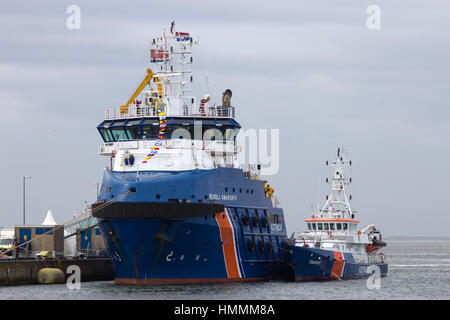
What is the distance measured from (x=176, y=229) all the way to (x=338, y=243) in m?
17.3

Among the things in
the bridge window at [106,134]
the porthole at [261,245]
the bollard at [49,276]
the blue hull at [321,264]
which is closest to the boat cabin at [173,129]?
the bridge window at [106,134]

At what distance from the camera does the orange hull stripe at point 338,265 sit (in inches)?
2405

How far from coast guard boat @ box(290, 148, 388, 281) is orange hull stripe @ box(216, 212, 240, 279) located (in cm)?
655

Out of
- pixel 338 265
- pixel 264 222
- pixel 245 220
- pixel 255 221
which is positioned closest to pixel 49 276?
pixel 245 220

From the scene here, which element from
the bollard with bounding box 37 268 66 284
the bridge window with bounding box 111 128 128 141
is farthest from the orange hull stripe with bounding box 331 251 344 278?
the bollard with bounding box 37 268 66 284

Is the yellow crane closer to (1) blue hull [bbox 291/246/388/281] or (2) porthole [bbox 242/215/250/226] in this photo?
(2) porthole [bbox 242/215/250/226]

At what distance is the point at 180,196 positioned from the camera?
166 feet

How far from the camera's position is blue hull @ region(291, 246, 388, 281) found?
58.8 m

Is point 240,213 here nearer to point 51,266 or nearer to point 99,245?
point 51,266

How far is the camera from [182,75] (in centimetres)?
5759

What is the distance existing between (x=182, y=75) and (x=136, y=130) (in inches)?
191

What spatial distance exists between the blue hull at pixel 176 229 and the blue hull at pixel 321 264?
4.98m

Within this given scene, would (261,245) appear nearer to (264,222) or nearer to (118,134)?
(264,222)
